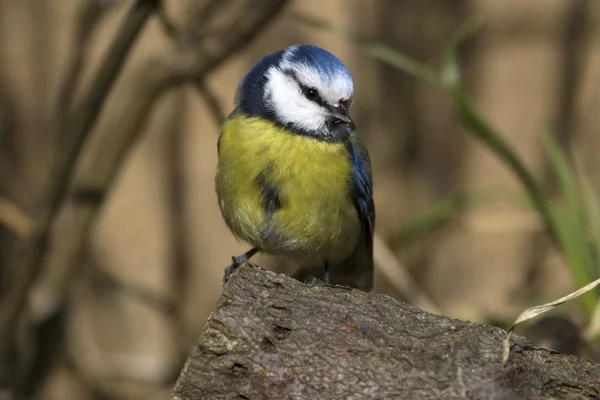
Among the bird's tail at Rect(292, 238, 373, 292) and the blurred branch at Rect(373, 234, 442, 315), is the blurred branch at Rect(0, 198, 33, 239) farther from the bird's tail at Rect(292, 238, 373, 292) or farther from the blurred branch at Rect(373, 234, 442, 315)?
the blurred branch at Rect(373, 234, 442, 315)

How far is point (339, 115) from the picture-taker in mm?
1938

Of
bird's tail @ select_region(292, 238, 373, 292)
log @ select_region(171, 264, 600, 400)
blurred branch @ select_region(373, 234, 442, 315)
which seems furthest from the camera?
blurred branch @ select_region(373, 234, 442, 315)

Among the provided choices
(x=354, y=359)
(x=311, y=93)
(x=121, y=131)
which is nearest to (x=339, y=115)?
(x=311, y=93)

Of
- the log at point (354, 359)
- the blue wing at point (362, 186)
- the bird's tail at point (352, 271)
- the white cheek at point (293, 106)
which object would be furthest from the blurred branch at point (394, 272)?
the log at point (354, 359)

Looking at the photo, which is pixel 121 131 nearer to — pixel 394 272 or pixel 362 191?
pixel 362 191

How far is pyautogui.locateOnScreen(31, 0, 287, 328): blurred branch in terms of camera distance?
2119 millimetres

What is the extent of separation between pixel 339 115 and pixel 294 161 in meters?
0.15

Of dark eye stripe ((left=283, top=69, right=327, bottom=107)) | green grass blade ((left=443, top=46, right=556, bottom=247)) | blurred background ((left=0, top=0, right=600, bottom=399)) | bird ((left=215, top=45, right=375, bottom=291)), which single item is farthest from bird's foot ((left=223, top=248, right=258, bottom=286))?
blurred background ((left=0, top=0, right=600, bottom=399))

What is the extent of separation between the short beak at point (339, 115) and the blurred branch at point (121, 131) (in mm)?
294

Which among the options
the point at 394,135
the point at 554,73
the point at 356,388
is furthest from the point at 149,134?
the point at 356,388

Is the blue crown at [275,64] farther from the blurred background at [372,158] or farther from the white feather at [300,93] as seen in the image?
the blurred background at [372,158]

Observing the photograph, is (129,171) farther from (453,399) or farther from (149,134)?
(453,399)

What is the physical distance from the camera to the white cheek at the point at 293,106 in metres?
1.96

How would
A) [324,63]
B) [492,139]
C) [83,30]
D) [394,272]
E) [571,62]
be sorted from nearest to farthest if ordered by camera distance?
1. [324,63]
2. [492,139]
3. [83,30]
4. [394,272]
5. [571,62]
